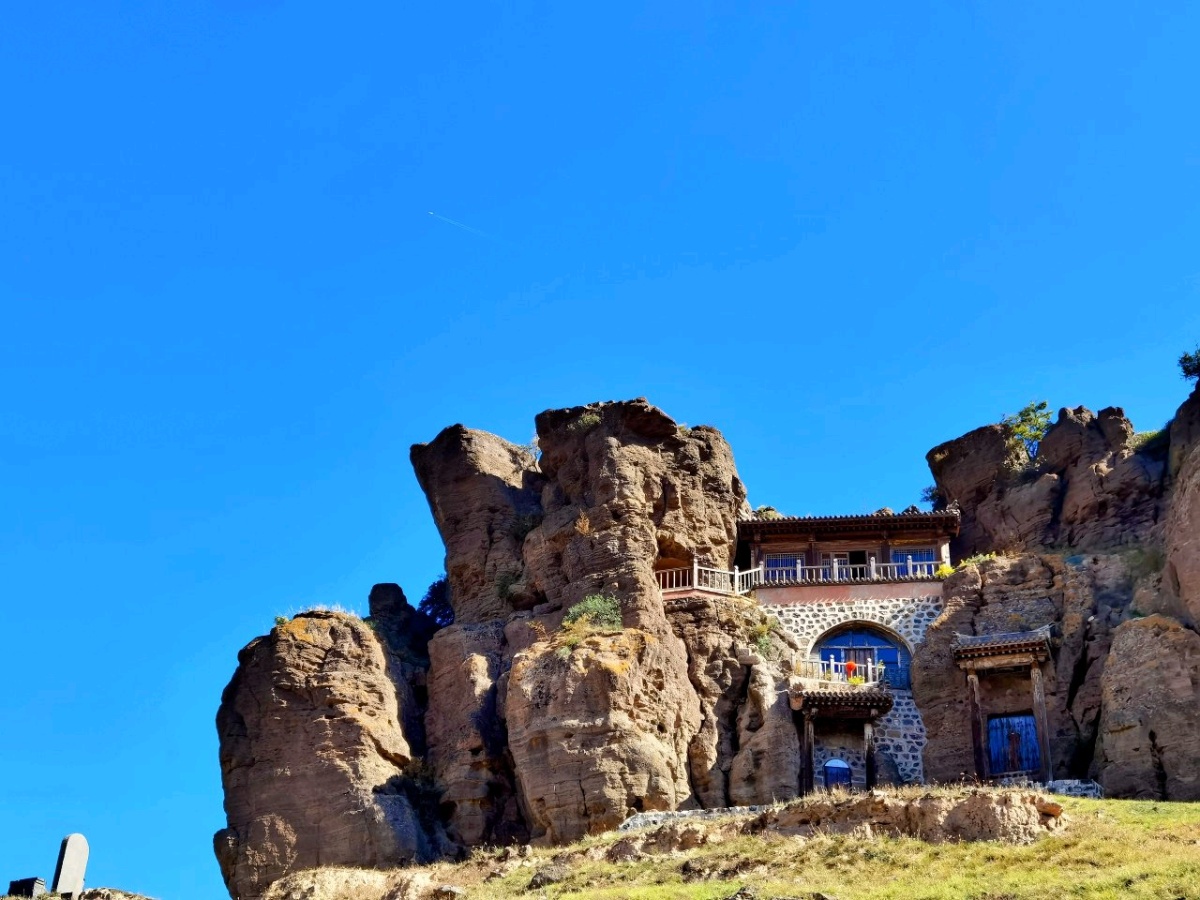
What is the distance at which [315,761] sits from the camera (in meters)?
50.3

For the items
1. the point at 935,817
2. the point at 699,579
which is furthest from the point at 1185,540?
the point at 699,579

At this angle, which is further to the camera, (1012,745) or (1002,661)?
(1002,661)

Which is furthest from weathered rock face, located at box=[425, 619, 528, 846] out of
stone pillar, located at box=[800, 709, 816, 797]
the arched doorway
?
the arched doorway

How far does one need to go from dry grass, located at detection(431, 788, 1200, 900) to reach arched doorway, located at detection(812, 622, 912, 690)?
1362 cm

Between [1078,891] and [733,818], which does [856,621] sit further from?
[1078,891]

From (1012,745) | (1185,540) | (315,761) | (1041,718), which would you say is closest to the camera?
(1185,540)

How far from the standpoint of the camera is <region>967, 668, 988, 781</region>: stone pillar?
1923 inches

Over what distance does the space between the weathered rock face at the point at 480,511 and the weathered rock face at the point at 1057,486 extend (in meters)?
13.9

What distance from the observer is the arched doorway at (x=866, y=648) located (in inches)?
2159

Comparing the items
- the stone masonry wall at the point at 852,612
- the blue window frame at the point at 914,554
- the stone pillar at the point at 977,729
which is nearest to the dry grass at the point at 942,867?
the stone pillar at the point at 977,729

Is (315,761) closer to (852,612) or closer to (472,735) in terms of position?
(472,735)

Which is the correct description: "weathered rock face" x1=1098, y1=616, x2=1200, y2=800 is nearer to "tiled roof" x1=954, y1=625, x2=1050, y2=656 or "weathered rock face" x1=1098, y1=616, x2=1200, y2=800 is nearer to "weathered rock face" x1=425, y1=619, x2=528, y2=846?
"tiled roof" x1=954, y1=625, x2=1050, y2=656

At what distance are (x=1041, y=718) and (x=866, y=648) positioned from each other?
7.94 meters

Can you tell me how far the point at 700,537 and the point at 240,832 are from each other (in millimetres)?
16329
